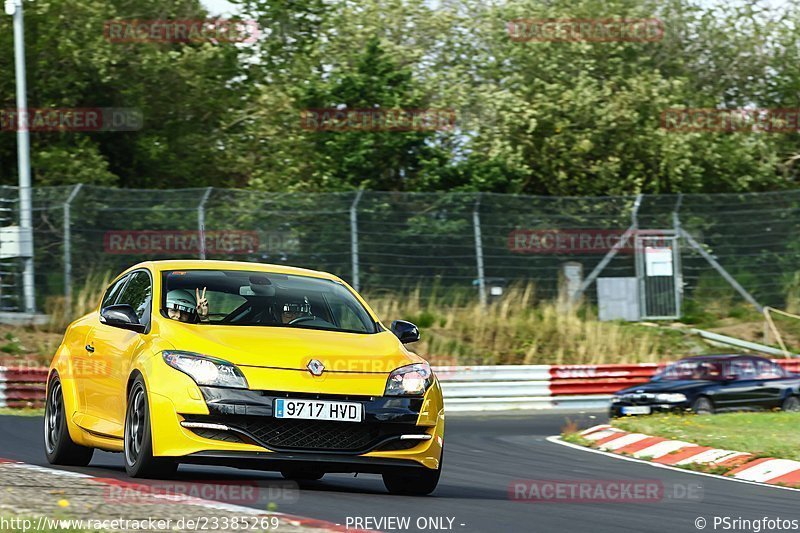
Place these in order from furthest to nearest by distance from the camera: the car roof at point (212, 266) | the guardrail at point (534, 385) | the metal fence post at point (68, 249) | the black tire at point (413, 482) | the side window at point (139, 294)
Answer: the metal fence post at point (68, 249) < the guardrail at point (534, 385) < the car roof at point (212, 266) < the side window at point (139, 294) < the black tire at point (413, 482)

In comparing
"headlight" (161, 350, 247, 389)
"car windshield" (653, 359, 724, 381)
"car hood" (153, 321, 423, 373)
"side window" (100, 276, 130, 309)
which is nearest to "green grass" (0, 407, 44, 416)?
"car windshield" (653, 359, 724, 381)

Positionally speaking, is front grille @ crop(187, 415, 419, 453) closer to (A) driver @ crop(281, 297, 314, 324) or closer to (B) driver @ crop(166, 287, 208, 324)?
(B) driver @ crop(166, 287, 208, 324)

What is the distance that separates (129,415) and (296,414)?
1220 mm

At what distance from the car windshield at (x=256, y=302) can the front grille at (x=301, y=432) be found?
99cm

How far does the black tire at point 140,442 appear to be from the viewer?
336 inches

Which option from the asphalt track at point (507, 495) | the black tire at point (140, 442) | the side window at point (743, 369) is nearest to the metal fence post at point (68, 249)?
the asphalt track at point (507, 495)

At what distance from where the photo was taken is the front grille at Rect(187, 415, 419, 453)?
8.48 meters

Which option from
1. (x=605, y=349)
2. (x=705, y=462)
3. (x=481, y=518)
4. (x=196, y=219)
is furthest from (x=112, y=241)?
(x=481, y=518)

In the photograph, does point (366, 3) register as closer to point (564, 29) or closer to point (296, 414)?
point (564, 29)

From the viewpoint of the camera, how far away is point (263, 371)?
8.52 meters

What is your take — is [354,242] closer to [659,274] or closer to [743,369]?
[659,274]

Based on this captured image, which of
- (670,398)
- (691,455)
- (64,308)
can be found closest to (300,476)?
(691,455)

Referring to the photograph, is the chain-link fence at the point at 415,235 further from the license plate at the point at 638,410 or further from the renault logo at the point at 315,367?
the renault logo at the point at 315,367

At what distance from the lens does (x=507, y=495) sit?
9789 mm
